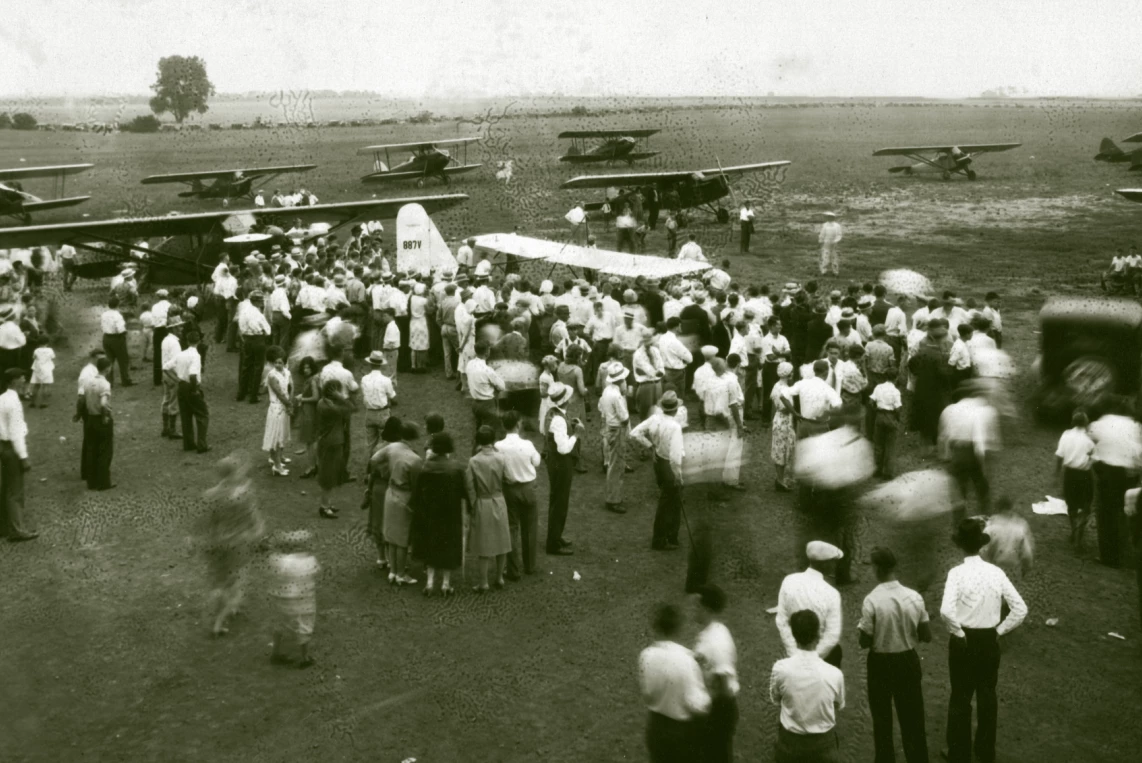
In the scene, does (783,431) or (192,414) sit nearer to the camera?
(783,431)

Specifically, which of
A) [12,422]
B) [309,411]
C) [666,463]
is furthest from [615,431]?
[12,422]

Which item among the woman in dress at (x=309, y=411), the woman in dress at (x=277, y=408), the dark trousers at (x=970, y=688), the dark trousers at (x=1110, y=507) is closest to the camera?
the dark trousers at (x=970, y=688)

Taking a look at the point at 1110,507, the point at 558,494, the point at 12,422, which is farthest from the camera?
the point at 558,494

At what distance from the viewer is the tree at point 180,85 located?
8812 cm

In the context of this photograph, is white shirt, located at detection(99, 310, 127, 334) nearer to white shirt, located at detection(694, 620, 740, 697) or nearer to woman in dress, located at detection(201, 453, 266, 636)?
woman in dress, located at detection(201, 453, 266, 636)

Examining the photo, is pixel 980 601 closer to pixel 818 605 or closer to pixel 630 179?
pixel 818 605

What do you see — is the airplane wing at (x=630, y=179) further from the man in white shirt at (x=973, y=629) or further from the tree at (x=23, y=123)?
the tree at (x=23, y=123)

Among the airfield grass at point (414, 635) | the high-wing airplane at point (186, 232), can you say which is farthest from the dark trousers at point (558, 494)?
the high-wing airplane at point (186, 232)

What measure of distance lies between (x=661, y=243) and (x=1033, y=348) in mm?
14252

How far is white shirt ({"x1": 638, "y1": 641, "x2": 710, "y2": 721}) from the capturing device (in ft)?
18.8

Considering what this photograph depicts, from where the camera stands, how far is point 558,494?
10.5 m

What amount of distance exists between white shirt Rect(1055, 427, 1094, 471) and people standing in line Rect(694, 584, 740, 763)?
5808mm

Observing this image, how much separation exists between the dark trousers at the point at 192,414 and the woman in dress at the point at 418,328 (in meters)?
4.35

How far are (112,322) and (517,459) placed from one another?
9.75m
